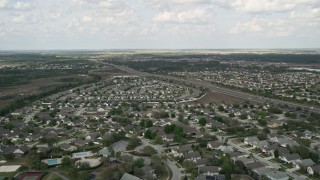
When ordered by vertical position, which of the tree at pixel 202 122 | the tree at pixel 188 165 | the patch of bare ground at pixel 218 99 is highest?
the tree at pixel 188 165

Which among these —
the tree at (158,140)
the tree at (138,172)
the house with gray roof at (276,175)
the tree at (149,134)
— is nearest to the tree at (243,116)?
the tree at (149,134)

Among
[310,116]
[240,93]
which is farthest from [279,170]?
[240,93]

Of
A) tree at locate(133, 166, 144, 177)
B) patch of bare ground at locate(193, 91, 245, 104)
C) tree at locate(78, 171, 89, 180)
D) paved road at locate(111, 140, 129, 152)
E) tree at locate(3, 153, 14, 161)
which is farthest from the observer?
patch of bare ground at locate(193, 91, 245, 104)

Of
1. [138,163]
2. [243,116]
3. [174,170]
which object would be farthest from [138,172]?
[243,116]

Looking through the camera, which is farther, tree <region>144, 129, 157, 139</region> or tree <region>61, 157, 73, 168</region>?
tree <region>144, 129, 157, 139</region>

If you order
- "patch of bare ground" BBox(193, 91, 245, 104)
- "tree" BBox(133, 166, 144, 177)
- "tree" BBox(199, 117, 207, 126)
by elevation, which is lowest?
"patch of bare ground" BBox(193, 91, 245, 104)

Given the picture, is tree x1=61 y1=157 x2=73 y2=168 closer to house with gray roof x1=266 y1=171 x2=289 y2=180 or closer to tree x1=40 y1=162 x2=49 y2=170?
tree x1=40 y1=162 x2=49 y2=170

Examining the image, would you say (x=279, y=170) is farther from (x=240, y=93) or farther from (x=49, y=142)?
(x=240, y=93)

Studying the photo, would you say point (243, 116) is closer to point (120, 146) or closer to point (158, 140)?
point (158, 140)

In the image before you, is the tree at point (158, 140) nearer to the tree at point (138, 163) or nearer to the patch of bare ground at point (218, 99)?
the tree at point (138, 163)

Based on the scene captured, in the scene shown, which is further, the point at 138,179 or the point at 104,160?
the point at 104,160

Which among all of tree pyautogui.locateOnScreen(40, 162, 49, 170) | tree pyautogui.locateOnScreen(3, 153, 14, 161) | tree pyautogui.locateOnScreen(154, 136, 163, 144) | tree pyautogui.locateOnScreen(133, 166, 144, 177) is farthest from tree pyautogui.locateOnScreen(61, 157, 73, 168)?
tree pyautogui.locateOnScreen(154, 136, 163, 144)
